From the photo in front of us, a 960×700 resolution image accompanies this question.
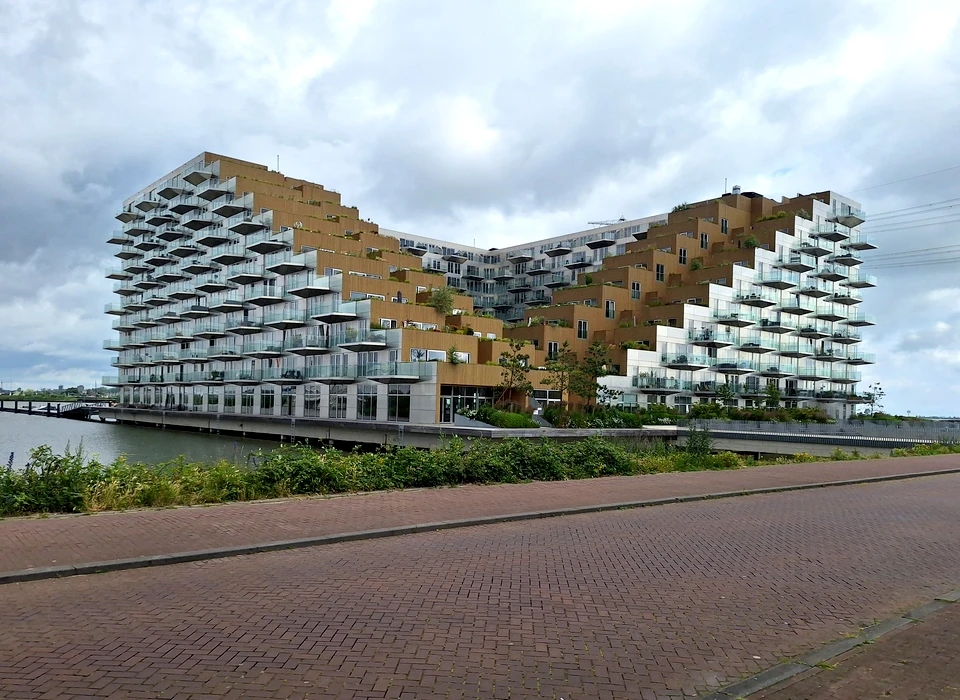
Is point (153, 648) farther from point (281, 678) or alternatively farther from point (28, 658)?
point (281, 678)

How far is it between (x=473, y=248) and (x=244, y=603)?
331 ft

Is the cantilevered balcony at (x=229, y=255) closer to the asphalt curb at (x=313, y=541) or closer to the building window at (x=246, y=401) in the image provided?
the building window at (x=246, y=401)

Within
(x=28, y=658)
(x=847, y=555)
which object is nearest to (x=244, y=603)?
(x=28, y=658)

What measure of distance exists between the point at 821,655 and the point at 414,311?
165ft

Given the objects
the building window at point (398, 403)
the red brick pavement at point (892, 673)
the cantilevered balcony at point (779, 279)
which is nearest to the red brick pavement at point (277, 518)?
the red brick pavement at point (892, 673)

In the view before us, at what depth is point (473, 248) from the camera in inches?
4188

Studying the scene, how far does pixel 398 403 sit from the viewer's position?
5075 centimetres

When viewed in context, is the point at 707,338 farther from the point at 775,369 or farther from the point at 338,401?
the point at 338,401

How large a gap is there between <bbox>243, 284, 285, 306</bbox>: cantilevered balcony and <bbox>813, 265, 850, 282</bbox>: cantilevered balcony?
54806 millimetres

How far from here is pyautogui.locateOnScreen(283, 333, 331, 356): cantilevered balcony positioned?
57.0 meters

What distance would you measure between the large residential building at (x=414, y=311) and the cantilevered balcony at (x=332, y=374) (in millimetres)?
181

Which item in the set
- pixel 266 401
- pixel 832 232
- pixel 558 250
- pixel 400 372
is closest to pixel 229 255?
pixel 266 401

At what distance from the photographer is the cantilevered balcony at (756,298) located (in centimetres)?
7069

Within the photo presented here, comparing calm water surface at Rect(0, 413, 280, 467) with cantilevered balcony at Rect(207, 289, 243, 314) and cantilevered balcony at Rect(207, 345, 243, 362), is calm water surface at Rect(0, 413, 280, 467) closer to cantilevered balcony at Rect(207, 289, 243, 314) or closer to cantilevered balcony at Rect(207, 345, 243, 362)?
cantilevered balcony at Rect(207, 345, 243, 362)
